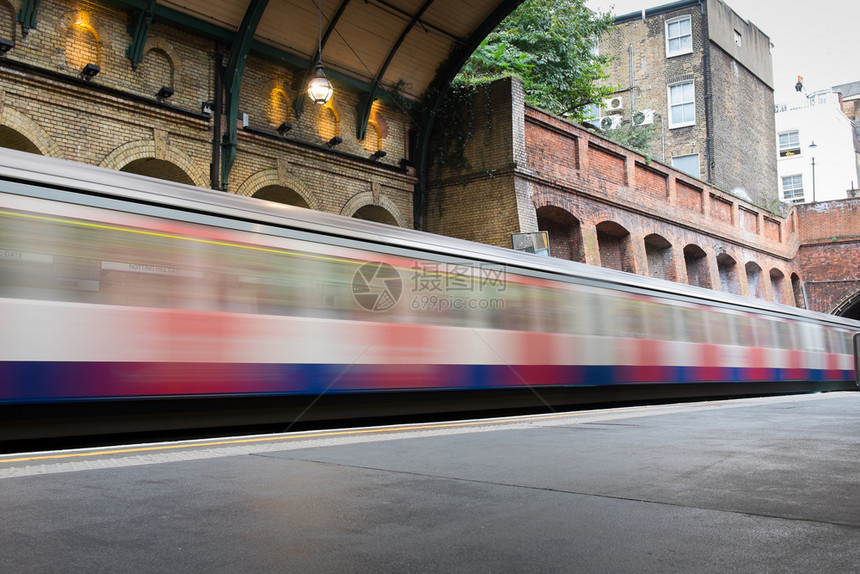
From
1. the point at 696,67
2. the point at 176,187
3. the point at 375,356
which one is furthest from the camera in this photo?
the point at 696,67

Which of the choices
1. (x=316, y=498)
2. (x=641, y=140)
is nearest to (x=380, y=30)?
(x=316, y=498)

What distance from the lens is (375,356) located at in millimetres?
8383

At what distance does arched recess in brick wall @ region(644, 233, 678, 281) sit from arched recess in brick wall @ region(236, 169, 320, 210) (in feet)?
42.0

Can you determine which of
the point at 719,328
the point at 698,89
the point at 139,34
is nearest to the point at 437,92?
the point at 139,34

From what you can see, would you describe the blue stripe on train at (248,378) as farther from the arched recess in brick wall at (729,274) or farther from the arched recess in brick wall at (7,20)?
the arched recess in brick wall at (729,274)

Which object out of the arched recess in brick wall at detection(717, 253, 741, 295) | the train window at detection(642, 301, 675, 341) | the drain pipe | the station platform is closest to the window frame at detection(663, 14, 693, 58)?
the drain pipe

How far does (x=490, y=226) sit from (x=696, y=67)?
21841 millimetres

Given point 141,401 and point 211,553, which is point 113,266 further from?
point 211,553

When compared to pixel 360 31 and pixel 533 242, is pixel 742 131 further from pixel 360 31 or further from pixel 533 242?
pixel 360 31

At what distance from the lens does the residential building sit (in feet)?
112

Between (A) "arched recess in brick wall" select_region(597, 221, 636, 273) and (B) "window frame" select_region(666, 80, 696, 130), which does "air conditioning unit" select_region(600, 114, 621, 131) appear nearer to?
(B) "window frame" select_region(666, 80, 696, 130)

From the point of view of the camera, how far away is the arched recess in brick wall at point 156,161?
1257 cm

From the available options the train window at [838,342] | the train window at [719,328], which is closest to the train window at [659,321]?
the train window at [719,328]

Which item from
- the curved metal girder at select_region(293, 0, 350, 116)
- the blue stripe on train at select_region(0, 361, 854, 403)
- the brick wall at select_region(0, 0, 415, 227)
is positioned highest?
the curved metal girder at select_region(293, 0, 350, 116)
